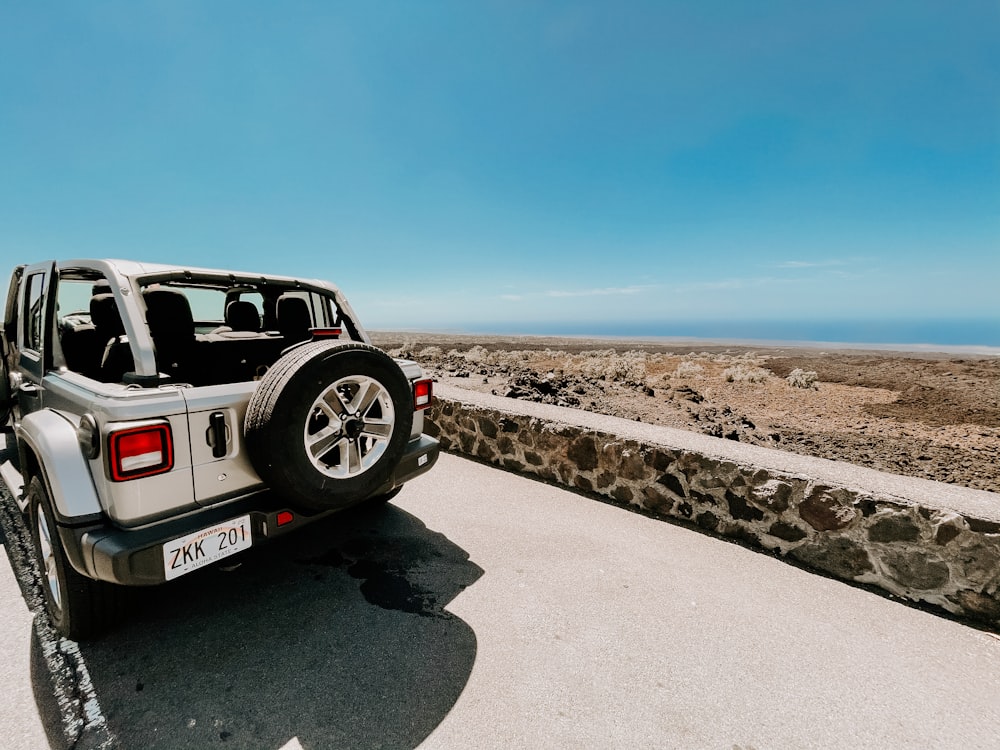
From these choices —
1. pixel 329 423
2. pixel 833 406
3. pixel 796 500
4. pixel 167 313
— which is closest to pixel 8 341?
pixel 167 313

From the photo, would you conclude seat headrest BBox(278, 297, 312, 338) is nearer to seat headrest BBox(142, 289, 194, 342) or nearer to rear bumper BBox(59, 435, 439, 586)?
seat headrest BBox(142, 289, 194, 342)

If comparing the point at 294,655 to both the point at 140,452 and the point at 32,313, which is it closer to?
the point at 140,452

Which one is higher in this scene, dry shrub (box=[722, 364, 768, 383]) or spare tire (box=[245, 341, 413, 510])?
spare tire (box=[245, 341, 413, 510])

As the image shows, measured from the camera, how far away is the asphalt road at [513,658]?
189 cm

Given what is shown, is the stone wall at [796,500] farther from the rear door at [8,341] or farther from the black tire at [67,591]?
the rear door at [8,341]

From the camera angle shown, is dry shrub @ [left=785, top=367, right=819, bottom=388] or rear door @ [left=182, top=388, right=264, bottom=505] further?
dry shrub @ [left=785, top=367, right=819, bottom=388]

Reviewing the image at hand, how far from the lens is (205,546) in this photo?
207cm

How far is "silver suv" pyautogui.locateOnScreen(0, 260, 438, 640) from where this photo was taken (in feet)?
6.34

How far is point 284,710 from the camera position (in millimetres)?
1948

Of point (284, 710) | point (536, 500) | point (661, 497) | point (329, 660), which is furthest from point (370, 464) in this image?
point (661, 497)

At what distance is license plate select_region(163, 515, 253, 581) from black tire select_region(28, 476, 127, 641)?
661 millimetres

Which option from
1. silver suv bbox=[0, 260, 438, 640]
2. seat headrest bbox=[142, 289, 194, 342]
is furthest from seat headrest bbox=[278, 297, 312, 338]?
seat headrest bbox=[142, 289, 194, 342]

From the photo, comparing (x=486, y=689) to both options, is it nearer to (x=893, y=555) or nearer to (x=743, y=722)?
(x=743, y=722)

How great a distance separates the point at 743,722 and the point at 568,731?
0.79 meters
